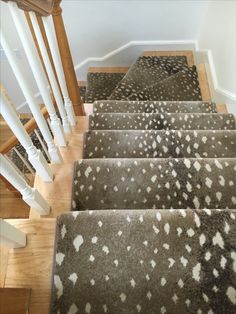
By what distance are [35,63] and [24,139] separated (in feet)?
0.88

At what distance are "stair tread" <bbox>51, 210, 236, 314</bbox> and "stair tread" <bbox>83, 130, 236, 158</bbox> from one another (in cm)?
55

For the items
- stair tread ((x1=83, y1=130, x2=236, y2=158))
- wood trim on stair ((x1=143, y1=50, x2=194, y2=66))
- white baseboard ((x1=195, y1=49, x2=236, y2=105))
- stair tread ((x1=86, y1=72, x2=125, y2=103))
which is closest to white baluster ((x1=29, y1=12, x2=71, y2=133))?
stair tread ((x1=83, y1=130, x2=236, y2=158))

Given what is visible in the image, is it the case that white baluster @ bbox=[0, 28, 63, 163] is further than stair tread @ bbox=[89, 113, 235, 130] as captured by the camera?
No

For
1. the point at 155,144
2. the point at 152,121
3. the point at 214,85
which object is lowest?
the point at 214,85

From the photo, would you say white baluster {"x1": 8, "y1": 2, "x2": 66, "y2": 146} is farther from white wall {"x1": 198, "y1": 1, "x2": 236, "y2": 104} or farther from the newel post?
white wall {"x1": 198, "y1": 1, "x2": 236, "y2": 104}

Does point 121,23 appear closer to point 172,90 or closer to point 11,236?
point 172,90

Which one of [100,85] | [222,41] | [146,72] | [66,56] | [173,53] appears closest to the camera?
[66,56]

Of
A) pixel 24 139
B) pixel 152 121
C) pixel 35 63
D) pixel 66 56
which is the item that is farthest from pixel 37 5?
pixel 152 121

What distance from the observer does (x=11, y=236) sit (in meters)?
0.84

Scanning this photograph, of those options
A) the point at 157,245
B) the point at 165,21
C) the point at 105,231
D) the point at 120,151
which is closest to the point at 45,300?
the point at 105,231

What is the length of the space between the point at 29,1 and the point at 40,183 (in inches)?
28.3

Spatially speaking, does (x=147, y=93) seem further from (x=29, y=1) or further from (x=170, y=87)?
(x=29, y=1)

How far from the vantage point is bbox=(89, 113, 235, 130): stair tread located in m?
1.76

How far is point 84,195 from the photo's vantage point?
1.19 meters
